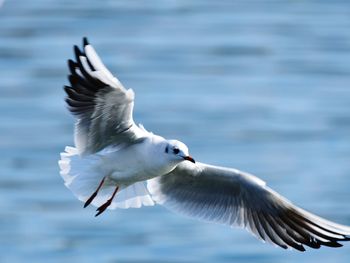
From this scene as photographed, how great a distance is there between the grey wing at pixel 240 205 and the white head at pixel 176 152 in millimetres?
607

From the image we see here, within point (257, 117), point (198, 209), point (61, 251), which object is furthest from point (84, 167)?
point (257, 117)

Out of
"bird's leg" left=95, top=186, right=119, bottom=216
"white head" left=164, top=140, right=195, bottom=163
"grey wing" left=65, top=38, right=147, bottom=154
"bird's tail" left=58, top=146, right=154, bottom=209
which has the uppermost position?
"grey wing" left=65, top=38, right=147, bottom=154

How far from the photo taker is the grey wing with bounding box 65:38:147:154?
8.87 metres

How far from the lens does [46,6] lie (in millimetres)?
21000

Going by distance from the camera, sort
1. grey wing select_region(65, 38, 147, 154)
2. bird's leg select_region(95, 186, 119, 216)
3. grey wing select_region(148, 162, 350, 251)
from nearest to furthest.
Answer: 1. grey wing select_region(65, 38, 147, 154)
2. bird's leg select_region(95, 186, 119, 216)
3. grey wing select_region(148, 162, 350, 251)

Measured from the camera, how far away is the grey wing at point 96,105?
29.1ft

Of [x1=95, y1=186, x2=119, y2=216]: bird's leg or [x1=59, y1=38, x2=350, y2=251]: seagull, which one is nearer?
[x1=59, y1=38, x2=350, y2=251]: seagull

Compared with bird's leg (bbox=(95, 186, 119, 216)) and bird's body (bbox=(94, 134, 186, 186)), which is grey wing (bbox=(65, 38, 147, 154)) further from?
bird's leg (bbox=(95, 186, 119, 216))

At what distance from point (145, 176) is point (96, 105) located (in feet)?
1.75

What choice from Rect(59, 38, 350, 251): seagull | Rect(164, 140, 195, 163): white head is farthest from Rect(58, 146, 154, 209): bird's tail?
Rect(164, 140, 195, 163): white head

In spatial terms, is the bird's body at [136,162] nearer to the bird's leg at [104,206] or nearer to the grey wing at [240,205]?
the bird's leg at [104,206]

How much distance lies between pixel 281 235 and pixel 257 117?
20.3ft

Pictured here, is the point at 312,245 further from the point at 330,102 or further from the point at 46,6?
the point at 46,6

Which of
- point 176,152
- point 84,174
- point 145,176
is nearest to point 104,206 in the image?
point 84,174
